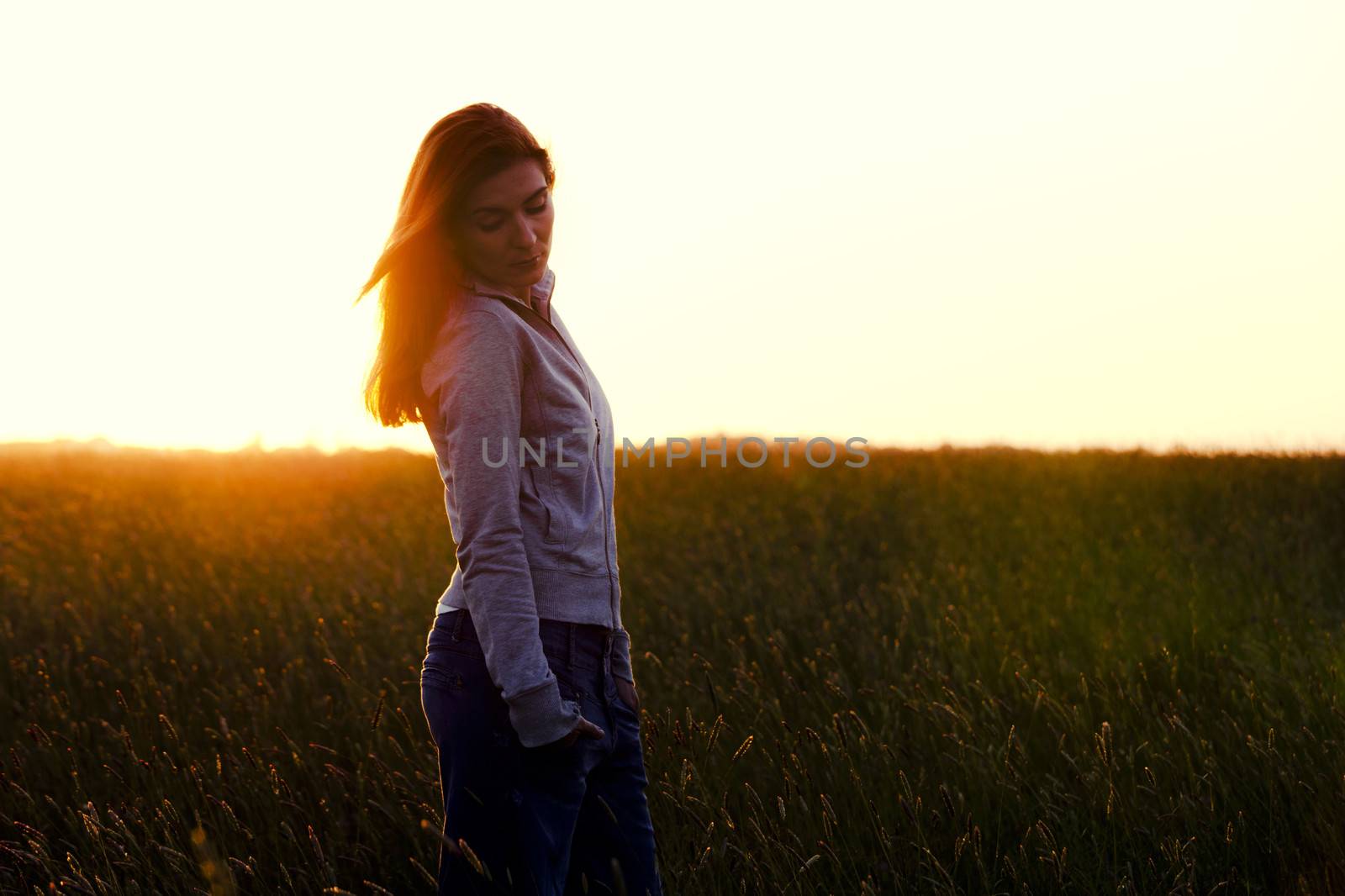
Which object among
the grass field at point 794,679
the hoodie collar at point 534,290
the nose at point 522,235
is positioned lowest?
the grass field at point 794,679

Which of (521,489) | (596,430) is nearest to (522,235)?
(596,430)

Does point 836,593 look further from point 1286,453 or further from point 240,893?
point 1286,453

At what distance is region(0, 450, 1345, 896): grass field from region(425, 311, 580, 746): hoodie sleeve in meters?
0.59

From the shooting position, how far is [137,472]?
12109 millimetres

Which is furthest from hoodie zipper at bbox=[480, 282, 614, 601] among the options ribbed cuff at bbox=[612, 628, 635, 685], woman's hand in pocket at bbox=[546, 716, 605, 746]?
woman's hand in pocket at bbox=[546, 716, 605, 746]

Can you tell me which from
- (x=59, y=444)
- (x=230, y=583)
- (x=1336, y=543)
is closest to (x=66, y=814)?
(x=230, y=583)

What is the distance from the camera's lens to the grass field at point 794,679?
3.16 metres

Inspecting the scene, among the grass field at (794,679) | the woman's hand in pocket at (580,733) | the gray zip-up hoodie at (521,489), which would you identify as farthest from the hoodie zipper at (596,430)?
→ the grass field at (794,679)

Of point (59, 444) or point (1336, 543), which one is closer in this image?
point (1336, 543)

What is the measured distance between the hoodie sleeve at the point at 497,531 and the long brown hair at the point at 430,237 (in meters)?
0.17

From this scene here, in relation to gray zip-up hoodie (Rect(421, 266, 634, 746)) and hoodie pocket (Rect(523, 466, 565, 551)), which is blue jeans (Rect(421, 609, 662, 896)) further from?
hoodie pocket (Rect(523, 466, 565, 551))

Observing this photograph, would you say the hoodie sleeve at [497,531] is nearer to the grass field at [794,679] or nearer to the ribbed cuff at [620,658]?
the ribbed cuff at [620,658]

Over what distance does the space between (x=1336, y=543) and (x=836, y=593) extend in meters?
4.32

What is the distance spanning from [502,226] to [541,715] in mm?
1025
